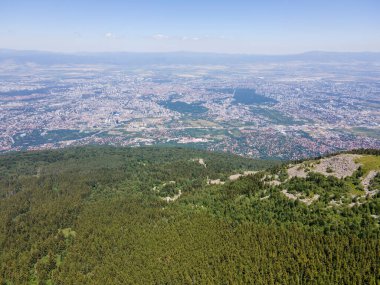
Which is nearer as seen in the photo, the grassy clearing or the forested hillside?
the forested hillside

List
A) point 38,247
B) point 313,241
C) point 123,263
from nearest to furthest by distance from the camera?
point 313,241 < point 123,263 < point 38,247

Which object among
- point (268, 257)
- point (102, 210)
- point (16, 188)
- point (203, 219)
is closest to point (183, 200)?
point (203, 219)

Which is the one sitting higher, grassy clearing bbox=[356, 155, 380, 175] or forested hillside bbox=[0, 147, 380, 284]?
grassy clearing bbox=[356, 155, 380, 175]

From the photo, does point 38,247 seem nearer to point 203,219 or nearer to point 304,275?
point 203,219

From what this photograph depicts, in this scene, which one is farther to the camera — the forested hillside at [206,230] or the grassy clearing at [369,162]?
the grassy clearing at [369,162]

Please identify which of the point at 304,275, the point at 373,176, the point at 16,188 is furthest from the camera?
the point at 16,188

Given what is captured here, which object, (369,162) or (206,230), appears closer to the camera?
(206,230)

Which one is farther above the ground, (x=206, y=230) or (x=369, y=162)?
(x=369, y=162)

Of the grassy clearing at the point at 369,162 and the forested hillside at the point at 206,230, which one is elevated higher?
the grassy clearing at the point at 369,162
